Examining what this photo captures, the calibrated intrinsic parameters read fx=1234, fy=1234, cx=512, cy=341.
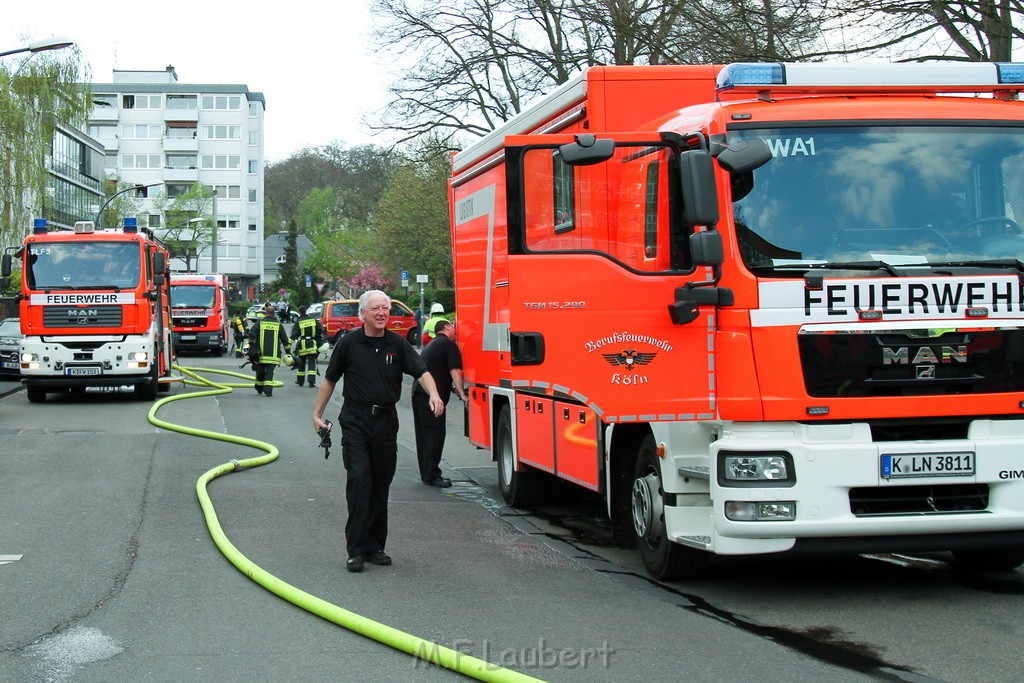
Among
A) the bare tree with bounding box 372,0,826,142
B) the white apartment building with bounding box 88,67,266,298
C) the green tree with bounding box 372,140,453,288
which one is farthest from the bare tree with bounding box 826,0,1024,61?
the white apartment building with bounding box 88,67,266,298

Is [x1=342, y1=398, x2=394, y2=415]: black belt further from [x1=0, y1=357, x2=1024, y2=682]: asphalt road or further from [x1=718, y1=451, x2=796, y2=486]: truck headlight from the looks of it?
[x1=718, y1=451, x2=796, y2=486]: truck headlight

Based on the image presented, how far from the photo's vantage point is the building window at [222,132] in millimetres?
108062

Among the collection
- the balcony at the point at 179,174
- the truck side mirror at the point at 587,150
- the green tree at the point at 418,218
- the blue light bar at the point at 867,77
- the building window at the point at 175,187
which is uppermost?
the balcony at the point at 179,174

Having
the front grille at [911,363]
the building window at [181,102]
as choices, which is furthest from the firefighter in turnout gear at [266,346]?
the building window at [181,102]

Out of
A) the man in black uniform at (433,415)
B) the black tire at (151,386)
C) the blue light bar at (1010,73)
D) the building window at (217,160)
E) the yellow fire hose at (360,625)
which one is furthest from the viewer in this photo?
the building window at (217,160)

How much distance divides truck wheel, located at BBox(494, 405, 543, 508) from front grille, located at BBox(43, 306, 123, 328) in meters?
12.2

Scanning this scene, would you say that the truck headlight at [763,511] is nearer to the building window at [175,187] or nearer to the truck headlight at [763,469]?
Answer: the truck headlight at [763,469]

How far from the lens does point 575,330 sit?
7344 millimetres

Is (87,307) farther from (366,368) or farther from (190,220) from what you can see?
(190,220)

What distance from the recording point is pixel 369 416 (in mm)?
8109

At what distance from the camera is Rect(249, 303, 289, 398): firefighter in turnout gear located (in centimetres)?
2373

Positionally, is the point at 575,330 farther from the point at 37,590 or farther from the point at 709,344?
the point at 37,590

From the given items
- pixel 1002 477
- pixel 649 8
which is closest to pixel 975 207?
pixel 1002 477

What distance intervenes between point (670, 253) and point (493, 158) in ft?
12.4
